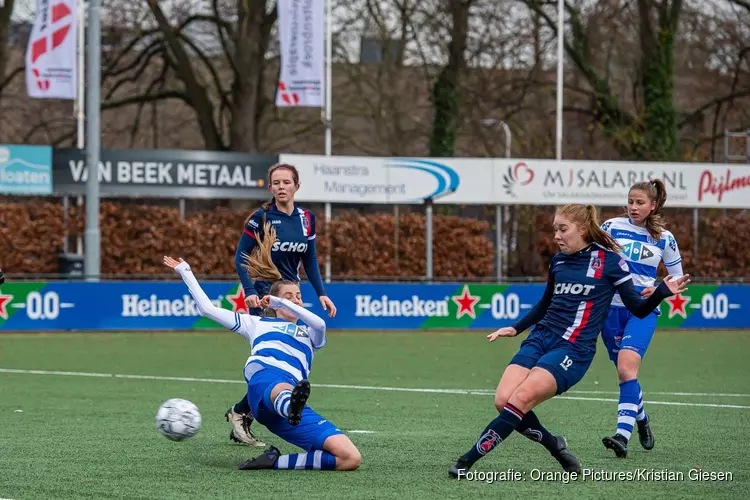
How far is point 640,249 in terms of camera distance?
9.67 metres

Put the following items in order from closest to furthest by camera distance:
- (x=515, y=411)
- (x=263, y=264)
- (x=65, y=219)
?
(x=515, y=411)
(x=263, y=264)
(x=65, y=219)

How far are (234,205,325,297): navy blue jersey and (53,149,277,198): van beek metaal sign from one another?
18.6 meters

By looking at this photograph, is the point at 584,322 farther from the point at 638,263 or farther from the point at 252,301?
the point at 252,301

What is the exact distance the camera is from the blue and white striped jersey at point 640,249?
31.7ft

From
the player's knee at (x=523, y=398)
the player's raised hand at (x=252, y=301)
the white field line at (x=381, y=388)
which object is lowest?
the white field line at (x=381, y=388)

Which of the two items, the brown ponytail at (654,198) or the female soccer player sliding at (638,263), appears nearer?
the female soccer player sliding at (638,263)

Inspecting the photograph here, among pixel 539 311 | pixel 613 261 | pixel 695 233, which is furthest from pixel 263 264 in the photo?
pixel 695 233

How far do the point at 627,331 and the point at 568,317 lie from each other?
66.0 inches

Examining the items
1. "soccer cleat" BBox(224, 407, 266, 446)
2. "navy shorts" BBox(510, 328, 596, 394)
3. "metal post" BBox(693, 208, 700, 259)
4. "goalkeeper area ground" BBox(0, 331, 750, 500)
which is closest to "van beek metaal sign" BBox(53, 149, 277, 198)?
"goalkeeper area ground" BBox(0, 331, 750, 500)

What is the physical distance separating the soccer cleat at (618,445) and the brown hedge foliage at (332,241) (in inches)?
701

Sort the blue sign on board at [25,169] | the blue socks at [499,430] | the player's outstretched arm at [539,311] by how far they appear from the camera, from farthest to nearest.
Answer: the blue sign on board at [25,169] < the player's outstretched arm at [539,311] < the blue socks at [499,430]

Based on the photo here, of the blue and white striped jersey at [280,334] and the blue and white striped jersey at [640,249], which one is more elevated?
the blue and white striped jersey at [640,249]

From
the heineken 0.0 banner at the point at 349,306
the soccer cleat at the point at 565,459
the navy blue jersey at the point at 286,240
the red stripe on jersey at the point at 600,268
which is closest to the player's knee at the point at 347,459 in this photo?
the soccer cleat at the point at 565,459

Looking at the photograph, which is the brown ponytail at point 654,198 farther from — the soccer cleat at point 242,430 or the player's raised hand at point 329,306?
the soccer cleat at point 242,430
